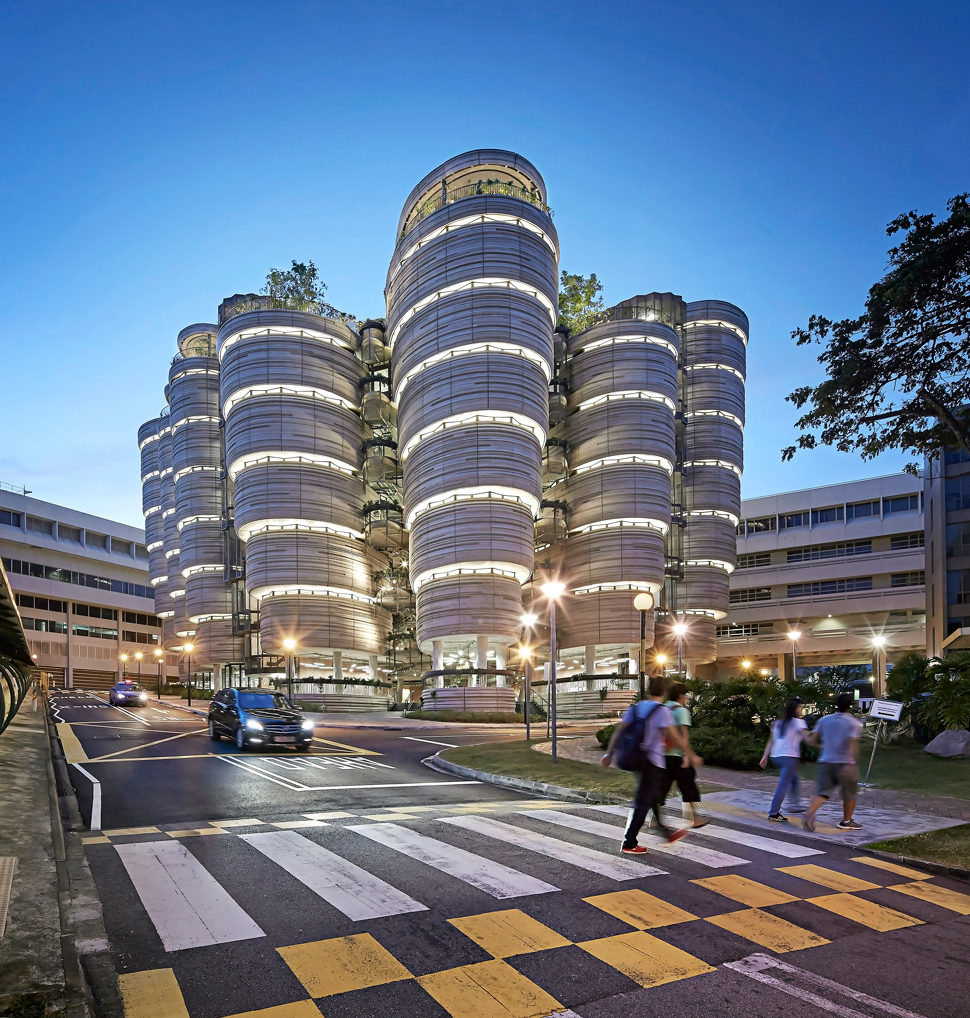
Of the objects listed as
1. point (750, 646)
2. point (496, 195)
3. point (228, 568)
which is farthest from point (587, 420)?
point (228, 568)

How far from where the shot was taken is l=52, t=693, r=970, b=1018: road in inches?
205

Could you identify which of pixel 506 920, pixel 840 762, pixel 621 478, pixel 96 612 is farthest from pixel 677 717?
pixel 96 612

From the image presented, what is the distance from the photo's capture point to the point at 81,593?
4434 inches

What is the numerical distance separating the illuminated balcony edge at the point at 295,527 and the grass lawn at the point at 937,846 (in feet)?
205

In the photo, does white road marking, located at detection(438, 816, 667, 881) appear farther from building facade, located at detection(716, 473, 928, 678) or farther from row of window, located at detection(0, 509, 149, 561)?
row of window, located at detection(0, 509, 149, 561)

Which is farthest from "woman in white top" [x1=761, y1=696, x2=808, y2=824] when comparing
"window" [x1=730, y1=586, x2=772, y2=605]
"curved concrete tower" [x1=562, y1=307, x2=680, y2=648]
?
"window" [x1=730, y1=586, x2=772, y2=605]

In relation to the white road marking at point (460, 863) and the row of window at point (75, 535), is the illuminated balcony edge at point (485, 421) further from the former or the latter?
the row of window at point (75, 535)

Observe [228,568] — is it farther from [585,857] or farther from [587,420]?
[585,857]

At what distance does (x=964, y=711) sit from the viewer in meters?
16.0

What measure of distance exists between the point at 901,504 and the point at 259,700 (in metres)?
74.1

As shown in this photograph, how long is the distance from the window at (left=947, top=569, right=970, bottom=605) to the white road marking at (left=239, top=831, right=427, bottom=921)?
191ft

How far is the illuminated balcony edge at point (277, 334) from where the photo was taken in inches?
2758

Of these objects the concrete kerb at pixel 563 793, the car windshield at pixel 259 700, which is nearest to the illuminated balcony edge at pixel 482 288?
the car windshield at pixel 259 700

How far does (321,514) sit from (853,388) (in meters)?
52.5
